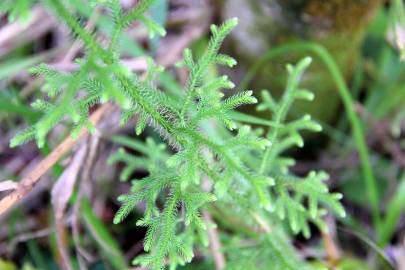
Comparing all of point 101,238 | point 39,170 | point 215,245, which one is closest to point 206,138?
point 39,170

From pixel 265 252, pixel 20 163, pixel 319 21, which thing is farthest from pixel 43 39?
pixel 265 252

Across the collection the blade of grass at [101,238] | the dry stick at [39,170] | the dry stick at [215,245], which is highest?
the dry stick at [39,170]

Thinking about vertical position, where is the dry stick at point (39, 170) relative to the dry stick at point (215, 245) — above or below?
above

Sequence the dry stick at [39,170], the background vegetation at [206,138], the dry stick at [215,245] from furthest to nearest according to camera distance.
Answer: the dry stick at [215,245], the dry stick at [39,170], the background vegetation at [206,138]

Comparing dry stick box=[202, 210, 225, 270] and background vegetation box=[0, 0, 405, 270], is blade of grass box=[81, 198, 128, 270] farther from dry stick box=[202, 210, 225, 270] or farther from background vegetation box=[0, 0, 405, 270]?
dry stick box=[202, 210, 225, 270]

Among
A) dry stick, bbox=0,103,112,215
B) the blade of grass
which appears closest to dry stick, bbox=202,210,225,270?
the blade of grass

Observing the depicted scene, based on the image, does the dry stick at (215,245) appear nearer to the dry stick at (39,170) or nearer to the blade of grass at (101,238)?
the blade of grass at (101,238)

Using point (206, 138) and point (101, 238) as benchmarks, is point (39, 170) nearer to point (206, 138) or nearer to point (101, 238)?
point (101, 238)

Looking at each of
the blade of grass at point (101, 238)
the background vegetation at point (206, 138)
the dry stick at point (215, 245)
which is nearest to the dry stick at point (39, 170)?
the background vegetation at point (206, 138)

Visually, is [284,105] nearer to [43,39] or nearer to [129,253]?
[129,253]
